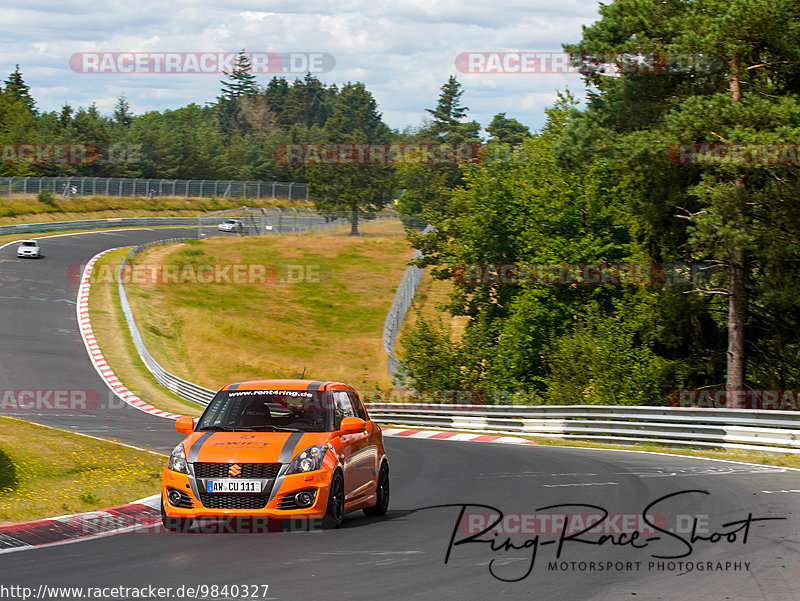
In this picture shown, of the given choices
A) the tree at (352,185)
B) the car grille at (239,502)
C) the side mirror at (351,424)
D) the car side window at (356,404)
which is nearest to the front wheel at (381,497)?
the car side window at (356,404)

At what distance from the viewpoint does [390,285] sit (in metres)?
67.6

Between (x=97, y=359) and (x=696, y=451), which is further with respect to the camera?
(x=97, y=359)

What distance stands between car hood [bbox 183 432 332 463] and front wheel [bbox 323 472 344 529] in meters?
0.41

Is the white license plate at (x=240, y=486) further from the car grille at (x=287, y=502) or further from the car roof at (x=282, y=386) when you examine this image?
the car roof at (x=282, y=386)

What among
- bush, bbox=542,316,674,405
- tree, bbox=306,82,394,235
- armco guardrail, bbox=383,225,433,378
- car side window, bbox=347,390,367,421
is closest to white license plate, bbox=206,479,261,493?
car side window, bbox=347,390,367,421

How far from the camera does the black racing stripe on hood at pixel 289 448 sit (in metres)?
9.12

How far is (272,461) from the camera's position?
29.8 ft

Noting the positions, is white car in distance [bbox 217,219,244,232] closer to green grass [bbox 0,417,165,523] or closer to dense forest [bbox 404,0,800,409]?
dense forest [bbox 404,0,800,409]

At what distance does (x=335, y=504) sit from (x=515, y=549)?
1.95 metres

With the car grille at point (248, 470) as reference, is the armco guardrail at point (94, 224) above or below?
above

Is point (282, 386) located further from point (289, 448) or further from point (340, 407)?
point (289, 448)

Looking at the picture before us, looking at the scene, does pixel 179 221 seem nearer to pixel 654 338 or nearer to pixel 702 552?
pixel 654 338

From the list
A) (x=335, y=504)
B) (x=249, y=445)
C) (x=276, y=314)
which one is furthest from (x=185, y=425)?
(x=276, y=314)

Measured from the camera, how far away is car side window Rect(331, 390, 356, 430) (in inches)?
400
